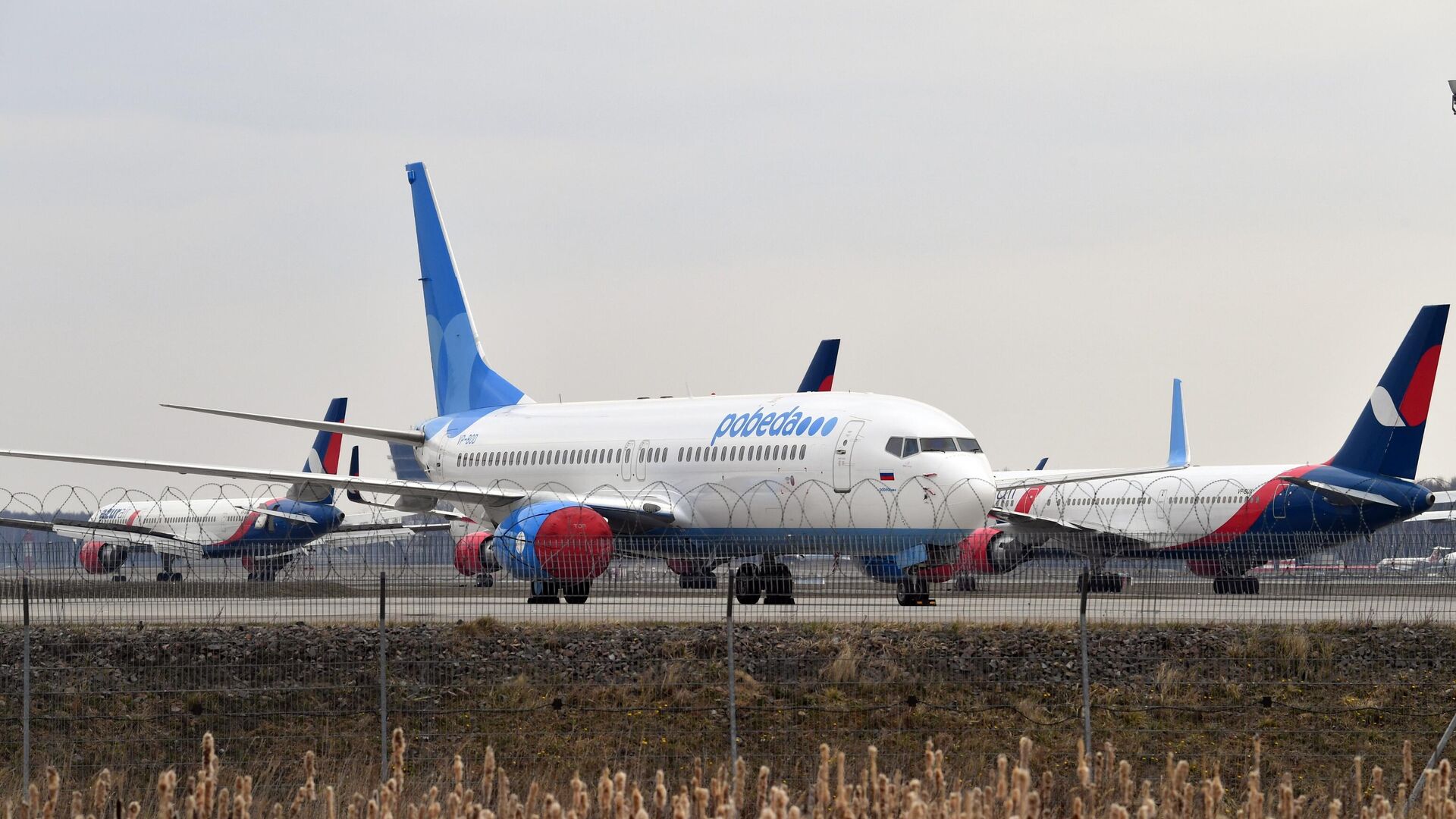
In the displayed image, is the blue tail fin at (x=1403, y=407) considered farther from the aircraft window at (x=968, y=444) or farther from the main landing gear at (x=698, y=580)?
the main landing gear at (x=698, y=580)

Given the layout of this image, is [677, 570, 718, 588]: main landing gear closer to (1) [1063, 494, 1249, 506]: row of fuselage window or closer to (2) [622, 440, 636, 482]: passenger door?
Result: (2) [622, 440, 636, 482]: passenger door

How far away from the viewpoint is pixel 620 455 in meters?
30.3

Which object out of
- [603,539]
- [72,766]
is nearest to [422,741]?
[72,766]

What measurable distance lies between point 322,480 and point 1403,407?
21.4 m

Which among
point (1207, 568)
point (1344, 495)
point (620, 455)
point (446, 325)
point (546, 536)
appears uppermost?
point (446, 325)

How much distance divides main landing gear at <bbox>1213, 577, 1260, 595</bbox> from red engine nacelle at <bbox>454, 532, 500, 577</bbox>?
10.6 meters

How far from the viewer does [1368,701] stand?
655 inches

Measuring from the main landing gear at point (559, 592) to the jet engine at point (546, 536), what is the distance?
106 centimetres

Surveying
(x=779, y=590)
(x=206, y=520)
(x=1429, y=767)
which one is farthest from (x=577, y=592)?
(x=206, y=520)

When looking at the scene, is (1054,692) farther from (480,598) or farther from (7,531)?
(7,531)

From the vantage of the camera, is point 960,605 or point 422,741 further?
point 960,605

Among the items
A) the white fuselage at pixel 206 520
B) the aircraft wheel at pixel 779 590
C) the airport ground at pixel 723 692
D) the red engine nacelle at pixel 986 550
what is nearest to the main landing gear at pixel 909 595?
the airport ground at pixel 723 692

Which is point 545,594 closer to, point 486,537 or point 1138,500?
point 486,537

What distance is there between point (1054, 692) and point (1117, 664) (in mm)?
1304
